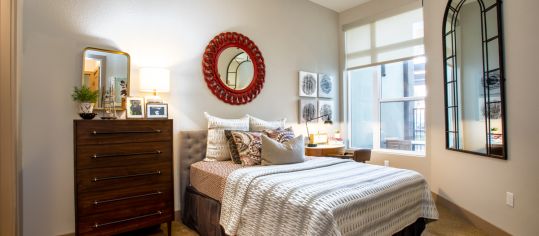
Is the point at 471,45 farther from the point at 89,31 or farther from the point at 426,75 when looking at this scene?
the point at 89,31

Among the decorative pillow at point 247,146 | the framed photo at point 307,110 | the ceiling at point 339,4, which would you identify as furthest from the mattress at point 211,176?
the ceiling at point 339,4

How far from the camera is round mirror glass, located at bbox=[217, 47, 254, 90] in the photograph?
133 inches

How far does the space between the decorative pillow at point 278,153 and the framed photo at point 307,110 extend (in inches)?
63.8

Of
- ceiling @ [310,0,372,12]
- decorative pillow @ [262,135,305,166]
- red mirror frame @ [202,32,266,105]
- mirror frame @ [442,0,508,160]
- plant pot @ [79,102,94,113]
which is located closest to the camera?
plant pot @ [79,102,94,113]

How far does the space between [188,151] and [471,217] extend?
3.03m

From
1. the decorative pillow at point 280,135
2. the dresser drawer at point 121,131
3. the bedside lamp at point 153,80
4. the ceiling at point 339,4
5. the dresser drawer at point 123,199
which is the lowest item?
the dresser drawer at point 123,199

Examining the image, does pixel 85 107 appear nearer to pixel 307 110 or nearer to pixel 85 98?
pixel 85 98

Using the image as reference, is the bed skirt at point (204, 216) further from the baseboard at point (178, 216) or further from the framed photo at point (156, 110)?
the framed photo at point (156, 110)

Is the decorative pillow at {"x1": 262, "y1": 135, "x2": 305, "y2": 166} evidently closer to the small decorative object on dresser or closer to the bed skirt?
the bed skirt

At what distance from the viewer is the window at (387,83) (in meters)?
3.95

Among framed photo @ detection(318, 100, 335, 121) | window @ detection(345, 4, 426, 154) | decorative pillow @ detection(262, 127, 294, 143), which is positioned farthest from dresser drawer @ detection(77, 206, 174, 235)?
window @ detection(345, 4, 426, 154)

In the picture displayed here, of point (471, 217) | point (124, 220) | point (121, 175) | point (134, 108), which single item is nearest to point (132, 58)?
point (134, 108)

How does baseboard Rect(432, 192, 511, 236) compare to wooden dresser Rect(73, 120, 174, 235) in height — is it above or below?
below

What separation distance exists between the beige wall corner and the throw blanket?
1.25 metres
